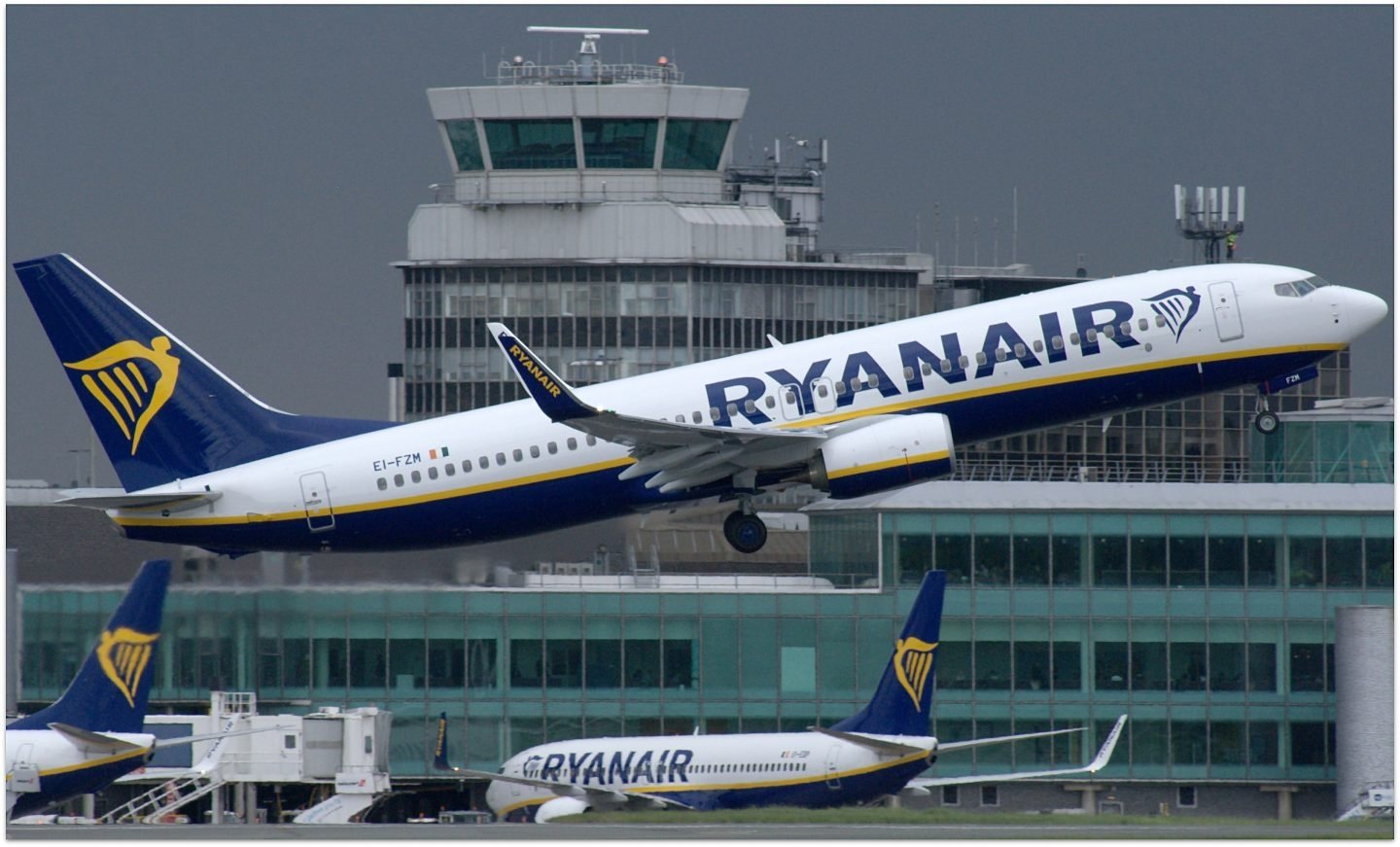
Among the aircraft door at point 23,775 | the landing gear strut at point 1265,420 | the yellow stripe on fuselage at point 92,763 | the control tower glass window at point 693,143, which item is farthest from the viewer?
the control tower glass window at point 693,143

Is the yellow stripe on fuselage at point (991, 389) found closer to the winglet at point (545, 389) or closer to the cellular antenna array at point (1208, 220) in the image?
the winglet at point (545, 389)

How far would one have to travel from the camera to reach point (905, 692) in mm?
71812

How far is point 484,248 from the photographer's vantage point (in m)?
144

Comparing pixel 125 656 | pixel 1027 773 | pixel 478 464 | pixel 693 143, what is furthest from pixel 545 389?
pixel 693 143

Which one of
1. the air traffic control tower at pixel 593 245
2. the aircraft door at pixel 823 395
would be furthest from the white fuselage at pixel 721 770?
the air traffic control tower at pixel 593 245

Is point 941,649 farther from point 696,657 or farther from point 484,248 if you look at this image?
point 484,248

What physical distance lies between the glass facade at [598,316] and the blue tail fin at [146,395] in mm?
79575

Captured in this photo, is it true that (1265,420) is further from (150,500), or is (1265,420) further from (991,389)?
(150,500)

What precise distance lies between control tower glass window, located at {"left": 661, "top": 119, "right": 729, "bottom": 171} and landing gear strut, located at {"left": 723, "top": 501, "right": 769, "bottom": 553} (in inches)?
3390

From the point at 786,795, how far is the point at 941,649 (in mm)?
13541

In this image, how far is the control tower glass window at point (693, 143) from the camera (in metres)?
141

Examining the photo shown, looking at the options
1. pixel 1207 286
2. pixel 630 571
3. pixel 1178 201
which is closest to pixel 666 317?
pixel 1178 201

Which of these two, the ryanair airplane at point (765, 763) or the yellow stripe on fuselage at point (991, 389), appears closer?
the yellow stripe on fuselage at point (991, 389)

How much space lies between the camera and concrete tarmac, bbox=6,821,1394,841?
5622 centimetres
